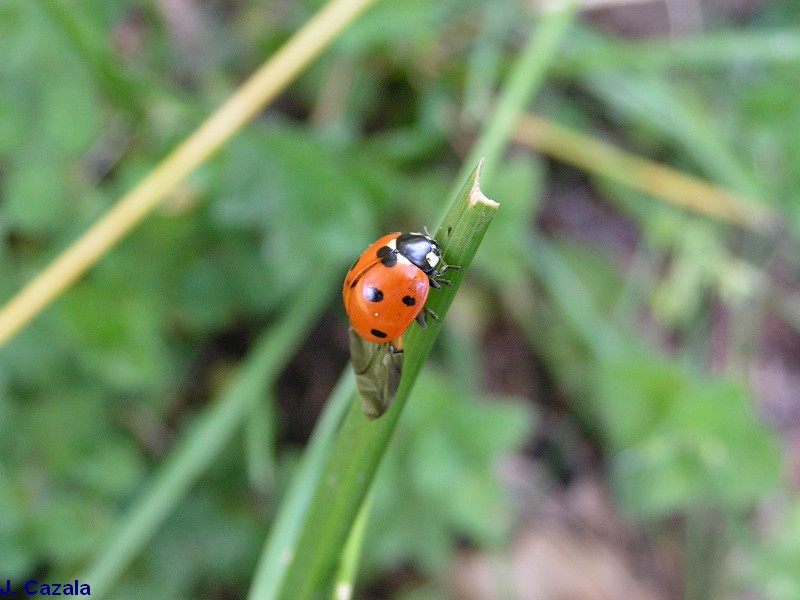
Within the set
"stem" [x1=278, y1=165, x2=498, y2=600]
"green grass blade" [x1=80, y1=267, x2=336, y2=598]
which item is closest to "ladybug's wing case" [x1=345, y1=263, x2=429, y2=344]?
"stem" [x1=278, y1=165, x2=498, y2=600]

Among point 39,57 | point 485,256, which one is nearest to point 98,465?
point 39,57

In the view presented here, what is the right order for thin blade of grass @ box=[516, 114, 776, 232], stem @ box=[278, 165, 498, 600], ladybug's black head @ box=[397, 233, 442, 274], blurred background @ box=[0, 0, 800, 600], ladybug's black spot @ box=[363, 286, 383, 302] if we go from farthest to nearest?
1. thin blade of grass @ box=[516, 114, 776, 232]
2. blurred background @ box=[0, 0, 800, 600]
3. ladybug's black spot @ box=[363, 286, 383, 302]
4. ladybug's black head @ box=[397, 233, 442, 274]
5. stem @ box=[278, 165, 498, 600]

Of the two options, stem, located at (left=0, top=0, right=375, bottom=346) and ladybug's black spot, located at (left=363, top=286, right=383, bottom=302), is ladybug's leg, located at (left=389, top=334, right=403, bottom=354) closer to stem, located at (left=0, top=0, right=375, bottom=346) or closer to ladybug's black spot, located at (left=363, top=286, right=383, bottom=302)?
ladybug's black spot, located at (left=363, top=286, right=383, bottom=302)

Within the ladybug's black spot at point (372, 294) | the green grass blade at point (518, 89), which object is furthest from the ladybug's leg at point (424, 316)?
the green grass blade at point (518, 89)

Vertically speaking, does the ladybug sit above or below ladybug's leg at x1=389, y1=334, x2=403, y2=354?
Answer: below

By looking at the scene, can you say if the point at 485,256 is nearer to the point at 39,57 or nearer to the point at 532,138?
the point at 532,138

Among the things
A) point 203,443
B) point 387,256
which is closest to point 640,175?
point 387,256

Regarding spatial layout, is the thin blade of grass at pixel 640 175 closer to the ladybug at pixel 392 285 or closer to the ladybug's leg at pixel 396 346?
the ladybug at pixel 392 285
